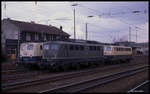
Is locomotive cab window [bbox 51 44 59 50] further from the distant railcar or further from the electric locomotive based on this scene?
the distant railcar

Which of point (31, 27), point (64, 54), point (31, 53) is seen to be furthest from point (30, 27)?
point (64, 54)

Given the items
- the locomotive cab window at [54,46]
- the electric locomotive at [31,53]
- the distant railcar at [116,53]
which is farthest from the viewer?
the distant railcar at [116,53]

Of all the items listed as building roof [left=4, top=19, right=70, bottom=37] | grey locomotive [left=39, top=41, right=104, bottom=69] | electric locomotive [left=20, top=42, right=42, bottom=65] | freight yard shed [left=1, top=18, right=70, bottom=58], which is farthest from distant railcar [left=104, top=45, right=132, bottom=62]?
building roof [left=4, top=19, right=70, bottom=37]

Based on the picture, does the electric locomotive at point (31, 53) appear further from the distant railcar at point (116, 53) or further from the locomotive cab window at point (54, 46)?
the distant railcar at point (116, 53)

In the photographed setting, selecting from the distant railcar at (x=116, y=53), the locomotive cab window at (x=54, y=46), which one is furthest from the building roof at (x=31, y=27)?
the locomotive cab window at (x=54, y=46)

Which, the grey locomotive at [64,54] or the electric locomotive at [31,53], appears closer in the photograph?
the grey locomotive at [64,54]

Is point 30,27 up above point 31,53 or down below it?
above

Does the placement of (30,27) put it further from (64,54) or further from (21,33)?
(64,54)

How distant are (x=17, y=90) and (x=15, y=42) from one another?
34.7 m

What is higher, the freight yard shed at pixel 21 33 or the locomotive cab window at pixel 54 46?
the freight yard shed at pixel 21 33

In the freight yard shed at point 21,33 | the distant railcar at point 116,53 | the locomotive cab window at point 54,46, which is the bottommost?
the distant railcar at point 116,53

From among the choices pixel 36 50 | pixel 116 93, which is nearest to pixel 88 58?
pixel 36 50

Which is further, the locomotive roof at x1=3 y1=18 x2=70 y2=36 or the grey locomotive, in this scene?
the locomotive roof at x1=3 y1=18 x2=70 y2=36

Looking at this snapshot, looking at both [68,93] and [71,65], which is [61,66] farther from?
[68,93]
